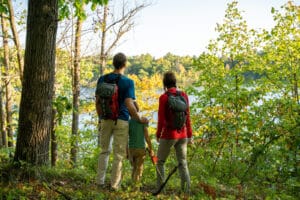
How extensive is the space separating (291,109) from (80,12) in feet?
15.7

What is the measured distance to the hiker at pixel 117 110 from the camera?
14.8 feet

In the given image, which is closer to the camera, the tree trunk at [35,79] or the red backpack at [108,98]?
the red backpack at [108,98]

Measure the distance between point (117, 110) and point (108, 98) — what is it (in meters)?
0.24

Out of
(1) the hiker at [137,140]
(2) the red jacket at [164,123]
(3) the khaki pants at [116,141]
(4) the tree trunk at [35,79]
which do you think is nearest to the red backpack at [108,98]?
(3) the khaki pants at [116,141]

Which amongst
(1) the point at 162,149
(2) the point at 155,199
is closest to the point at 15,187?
(2) the point at 155,199

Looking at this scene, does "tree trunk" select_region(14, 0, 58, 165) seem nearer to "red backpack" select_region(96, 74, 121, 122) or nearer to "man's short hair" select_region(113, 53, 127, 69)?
"red backpack" select_region(96, 74, 121, 122)

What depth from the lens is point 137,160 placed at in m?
5.02

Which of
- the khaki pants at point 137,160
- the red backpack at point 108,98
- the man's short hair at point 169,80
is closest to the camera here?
the red backpack at point 108,98

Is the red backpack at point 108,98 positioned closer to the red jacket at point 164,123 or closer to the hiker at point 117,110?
the hiker at point 117,110

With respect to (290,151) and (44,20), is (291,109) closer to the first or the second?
(290,151)

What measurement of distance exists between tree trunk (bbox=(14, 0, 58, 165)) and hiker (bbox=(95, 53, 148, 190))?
0.87 meters

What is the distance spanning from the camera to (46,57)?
473 centimetres

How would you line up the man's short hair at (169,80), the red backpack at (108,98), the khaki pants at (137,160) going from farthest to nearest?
the khaki pants at (137,160) < the man's short hair at (169,80) < the red backpack at (108,98)

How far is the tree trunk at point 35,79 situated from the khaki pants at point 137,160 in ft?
4.57
